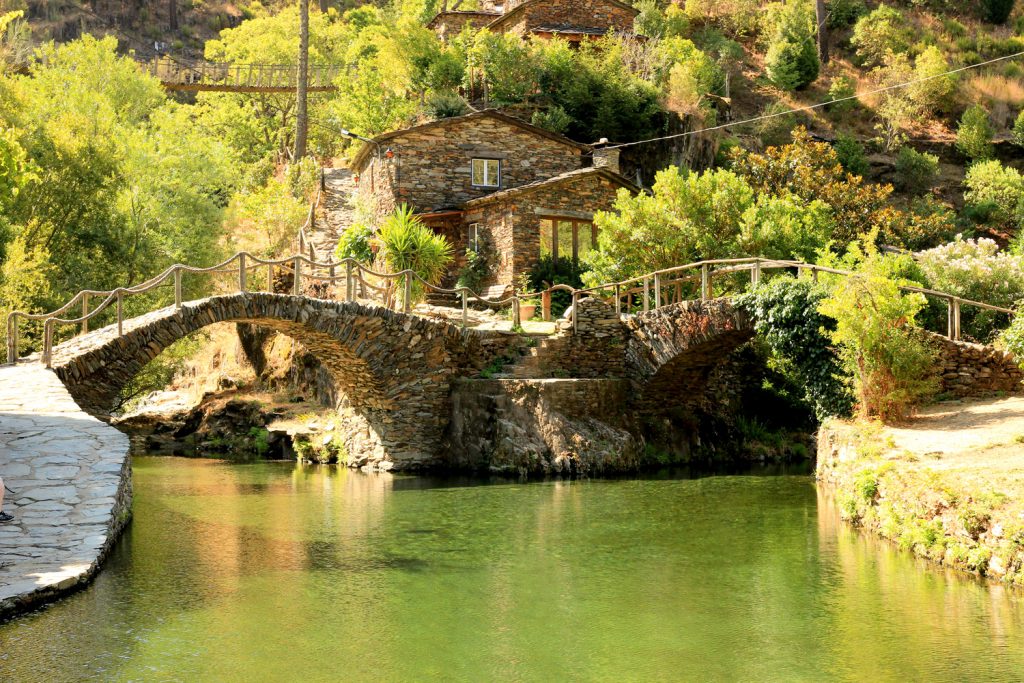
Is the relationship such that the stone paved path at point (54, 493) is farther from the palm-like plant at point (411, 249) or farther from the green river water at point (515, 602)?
the palm-like plant at point (411, 249)

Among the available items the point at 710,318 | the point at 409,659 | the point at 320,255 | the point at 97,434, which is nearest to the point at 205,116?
the point at 320,255

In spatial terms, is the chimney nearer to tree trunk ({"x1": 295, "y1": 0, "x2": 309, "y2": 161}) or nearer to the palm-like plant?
the palm-like plant

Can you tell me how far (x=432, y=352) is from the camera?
Answer: 2047 cm

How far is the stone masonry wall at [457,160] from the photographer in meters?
29.9

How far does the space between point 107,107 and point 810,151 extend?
67.0 feet

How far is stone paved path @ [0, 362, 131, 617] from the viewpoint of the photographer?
8.88 metres

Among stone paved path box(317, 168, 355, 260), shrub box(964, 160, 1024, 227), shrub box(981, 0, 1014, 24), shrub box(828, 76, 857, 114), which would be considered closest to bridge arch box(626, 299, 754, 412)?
stone paved path box(317, 168, 355, 260)

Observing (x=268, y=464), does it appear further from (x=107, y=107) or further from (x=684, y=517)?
(x=107, y=107)

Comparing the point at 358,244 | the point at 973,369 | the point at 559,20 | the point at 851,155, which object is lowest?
the point at 973,369

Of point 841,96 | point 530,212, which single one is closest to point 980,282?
point 530,212

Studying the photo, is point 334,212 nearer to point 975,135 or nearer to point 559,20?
point 559,20

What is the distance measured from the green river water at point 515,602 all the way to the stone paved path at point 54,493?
312mm

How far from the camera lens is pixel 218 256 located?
99.0ft

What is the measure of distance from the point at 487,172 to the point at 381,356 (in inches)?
474
